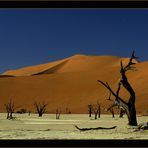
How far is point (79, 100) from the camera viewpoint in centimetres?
7556

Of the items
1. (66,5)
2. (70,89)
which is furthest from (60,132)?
(70,89)

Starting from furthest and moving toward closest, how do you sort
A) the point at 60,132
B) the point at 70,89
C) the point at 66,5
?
the point at 70,89 < the point at 60,132 < the point at 66,5

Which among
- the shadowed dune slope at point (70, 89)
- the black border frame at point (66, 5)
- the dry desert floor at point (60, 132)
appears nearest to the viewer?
the black border frame at point (66, 5)

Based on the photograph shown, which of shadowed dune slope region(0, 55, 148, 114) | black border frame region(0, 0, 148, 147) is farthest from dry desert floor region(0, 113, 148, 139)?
shadowed dune slope region(0, 55, 148, 114)

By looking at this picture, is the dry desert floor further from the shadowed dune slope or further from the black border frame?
the shadowed dune slope

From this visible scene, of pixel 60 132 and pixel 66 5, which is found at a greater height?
pixel 66 5

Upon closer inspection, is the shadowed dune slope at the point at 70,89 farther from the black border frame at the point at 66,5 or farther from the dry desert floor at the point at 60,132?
the black border frame at the point at 66,5

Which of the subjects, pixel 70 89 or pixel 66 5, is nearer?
pixel 66 5

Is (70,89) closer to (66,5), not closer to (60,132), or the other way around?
(60,132)

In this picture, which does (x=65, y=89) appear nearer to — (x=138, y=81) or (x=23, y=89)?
(x=23, y=89)

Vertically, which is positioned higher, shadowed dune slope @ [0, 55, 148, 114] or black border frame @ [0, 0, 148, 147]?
shadowed dune slope @ [0, 55, 148, 114]

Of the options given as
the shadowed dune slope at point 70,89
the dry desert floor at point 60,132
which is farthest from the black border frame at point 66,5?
the shadowed dune slope at point 70,89

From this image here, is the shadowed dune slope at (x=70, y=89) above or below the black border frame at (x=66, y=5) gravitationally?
above

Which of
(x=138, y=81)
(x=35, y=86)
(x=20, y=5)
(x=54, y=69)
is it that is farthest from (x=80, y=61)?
(x=20, y=5)
